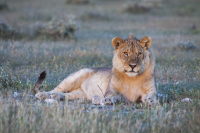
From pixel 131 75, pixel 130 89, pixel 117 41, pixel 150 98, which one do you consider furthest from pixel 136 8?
pixel 150 98

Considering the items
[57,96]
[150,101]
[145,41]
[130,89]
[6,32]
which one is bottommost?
[150,101]

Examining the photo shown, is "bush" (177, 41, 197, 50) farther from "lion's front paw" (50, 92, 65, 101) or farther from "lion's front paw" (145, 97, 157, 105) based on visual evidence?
"lion's front paw" (50, 92, 65, 101)

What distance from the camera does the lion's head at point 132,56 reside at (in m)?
4.91

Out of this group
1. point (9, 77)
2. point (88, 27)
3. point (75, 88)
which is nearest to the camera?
point (75, 88)

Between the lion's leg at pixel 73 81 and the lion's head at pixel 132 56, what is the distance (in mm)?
1340

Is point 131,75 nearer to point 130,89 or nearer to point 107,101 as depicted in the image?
point 130,89

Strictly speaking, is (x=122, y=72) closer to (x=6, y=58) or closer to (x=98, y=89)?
(x=98, y=89)

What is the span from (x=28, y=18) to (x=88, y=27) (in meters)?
5.35

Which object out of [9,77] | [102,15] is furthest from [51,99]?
[102,15]

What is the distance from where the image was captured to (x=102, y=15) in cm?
2581

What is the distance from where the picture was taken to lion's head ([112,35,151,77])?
491cm

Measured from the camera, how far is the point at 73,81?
6.30 m

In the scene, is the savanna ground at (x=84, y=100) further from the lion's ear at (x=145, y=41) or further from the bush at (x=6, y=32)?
the lion's ear at (x=145, y=41)

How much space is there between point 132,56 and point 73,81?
194 centimetres
